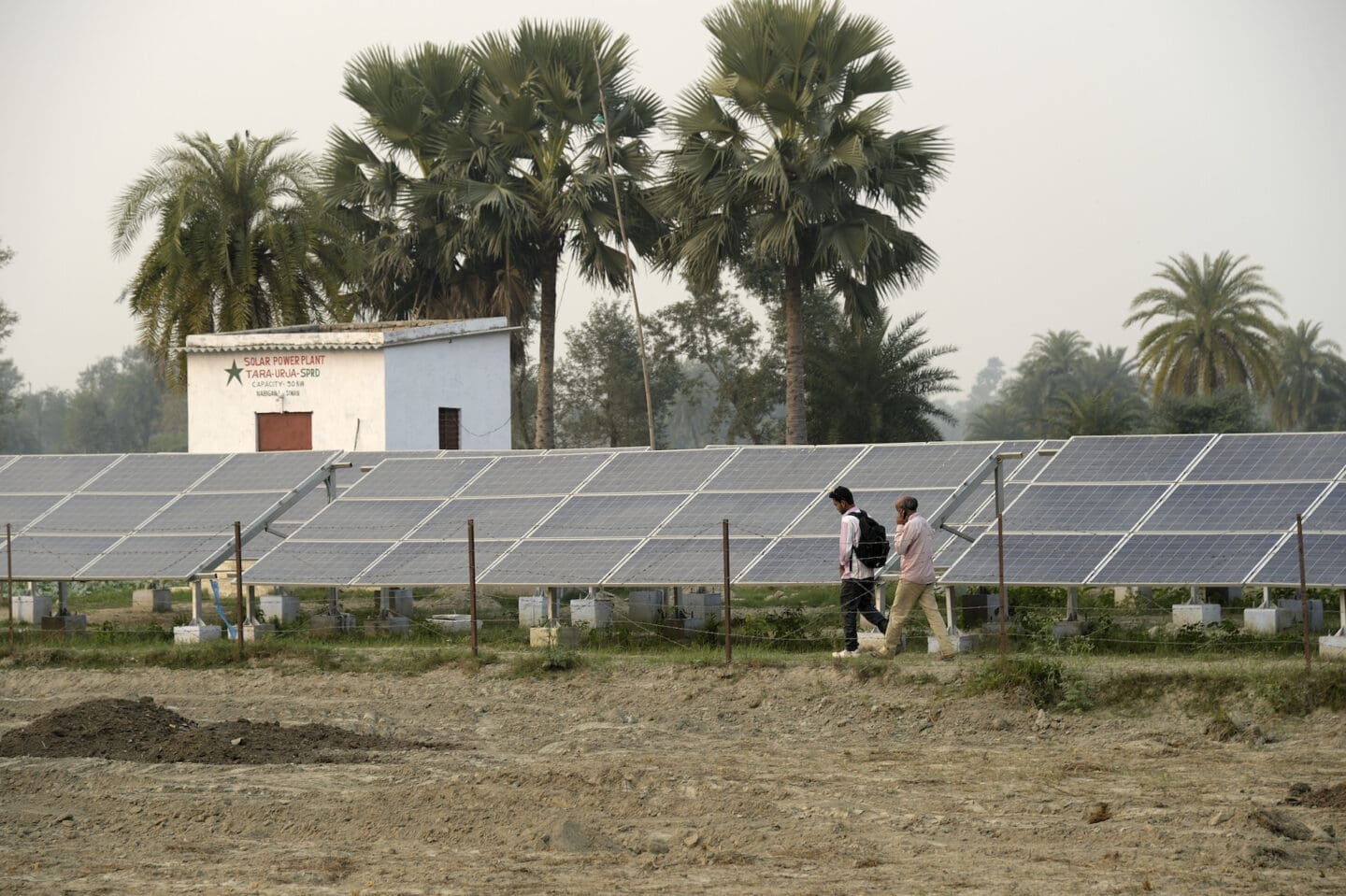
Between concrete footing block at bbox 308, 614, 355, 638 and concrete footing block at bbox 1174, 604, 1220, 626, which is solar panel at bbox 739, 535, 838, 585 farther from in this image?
concrete footing block at bbox 308, 614, 355, 638

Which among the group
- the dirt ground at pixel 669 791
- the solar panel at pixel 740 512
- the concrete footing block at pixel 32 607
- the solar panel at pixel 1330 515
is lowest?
the dirt ground at pixel 669 791

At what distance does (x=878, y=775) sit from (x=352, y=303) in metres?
35.0

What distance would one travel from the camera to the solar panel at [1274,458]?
17812 mm

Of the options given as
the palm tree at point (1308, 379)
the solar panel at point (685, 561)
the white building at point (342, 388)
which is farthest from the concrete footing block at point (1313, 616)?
the palm tree at point (1308, 379)

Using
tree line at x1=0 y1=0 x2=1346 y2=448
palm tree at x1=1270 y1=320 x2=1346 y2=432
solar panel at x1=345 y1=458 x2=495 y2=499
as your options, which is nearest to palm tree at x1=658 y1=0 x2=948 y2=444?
tree line at x1=0 y1=0 x2=1346 y2=448

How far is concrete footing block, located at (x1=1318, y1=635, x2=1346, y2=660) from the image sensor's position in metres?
15.5

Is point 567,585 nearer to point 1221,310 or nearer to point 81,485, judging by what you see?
point 81,485

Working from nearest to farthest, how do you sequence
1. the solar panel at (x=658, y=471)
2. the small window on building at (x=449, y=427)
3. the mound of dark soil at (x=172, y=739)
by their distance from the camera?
1. the mound of dark soil at (x=172, y=739)
2. the solar panel at (x=658, y=471)
3. the small window on building at (x=449, y=427)

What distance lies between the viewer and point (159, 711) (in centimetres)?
1449

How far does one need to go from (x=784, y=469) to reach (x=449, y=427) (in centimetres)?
1607

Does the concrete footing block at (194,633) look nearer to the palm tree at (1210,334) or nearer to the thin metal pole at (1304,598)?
the thin metal pole at (1304,598)

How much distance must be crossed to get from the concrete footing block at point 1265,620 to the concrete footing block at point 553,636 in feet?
24.7

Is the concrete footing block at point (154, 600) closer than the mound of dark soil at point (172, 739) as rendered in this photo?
No

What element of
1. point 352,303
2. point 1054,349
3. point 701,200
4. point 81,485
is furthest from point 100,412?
point 81,485
